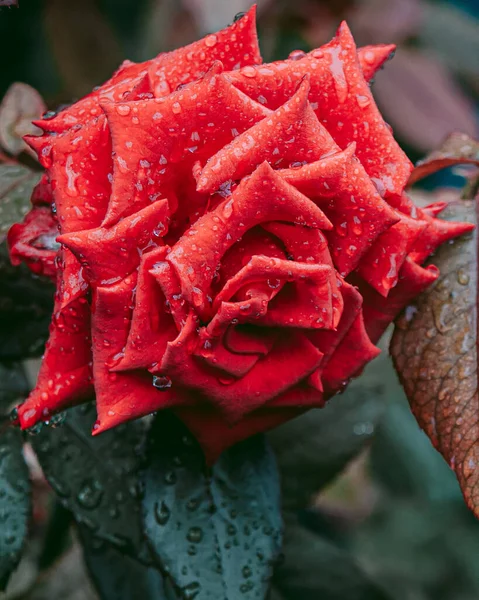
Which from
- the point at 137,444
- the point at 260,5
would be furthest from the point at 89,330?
the point at 260,5

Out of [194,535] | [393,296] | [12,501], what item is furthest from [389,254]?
[12,501]

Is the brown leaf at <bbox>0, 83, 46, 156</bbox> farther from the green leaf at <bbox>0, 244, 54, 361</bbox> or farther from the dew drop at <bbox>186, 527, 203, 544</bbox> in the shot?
the dew drop at <bbox>186, 527, 203, 544</bbox>

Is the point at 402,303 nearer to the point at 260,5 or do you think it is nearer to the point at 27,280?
the point at 27,280

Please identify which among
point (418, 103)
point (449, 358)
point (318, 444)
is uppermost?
point (449, 358)

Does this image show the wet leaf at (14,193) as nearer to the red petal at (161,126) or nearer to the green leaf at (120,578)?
the red petal at (161,126)

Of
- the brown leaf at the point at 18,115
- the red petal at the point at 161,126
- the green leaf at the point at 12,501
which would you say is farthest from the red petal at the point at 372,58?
the green leaf at the point at 12,501

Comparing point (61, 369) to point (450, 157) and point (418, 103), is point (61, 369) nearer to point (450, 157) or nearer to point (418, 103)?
point (450, 157)

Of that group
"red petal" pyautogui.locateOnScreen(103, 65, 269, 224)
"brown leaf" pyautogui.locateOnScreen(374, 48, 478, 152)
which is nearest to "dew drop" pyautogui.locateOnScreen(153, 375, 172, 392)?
"red petal" pyautogui.locateOnScreen(103, 65, 269, 224)
